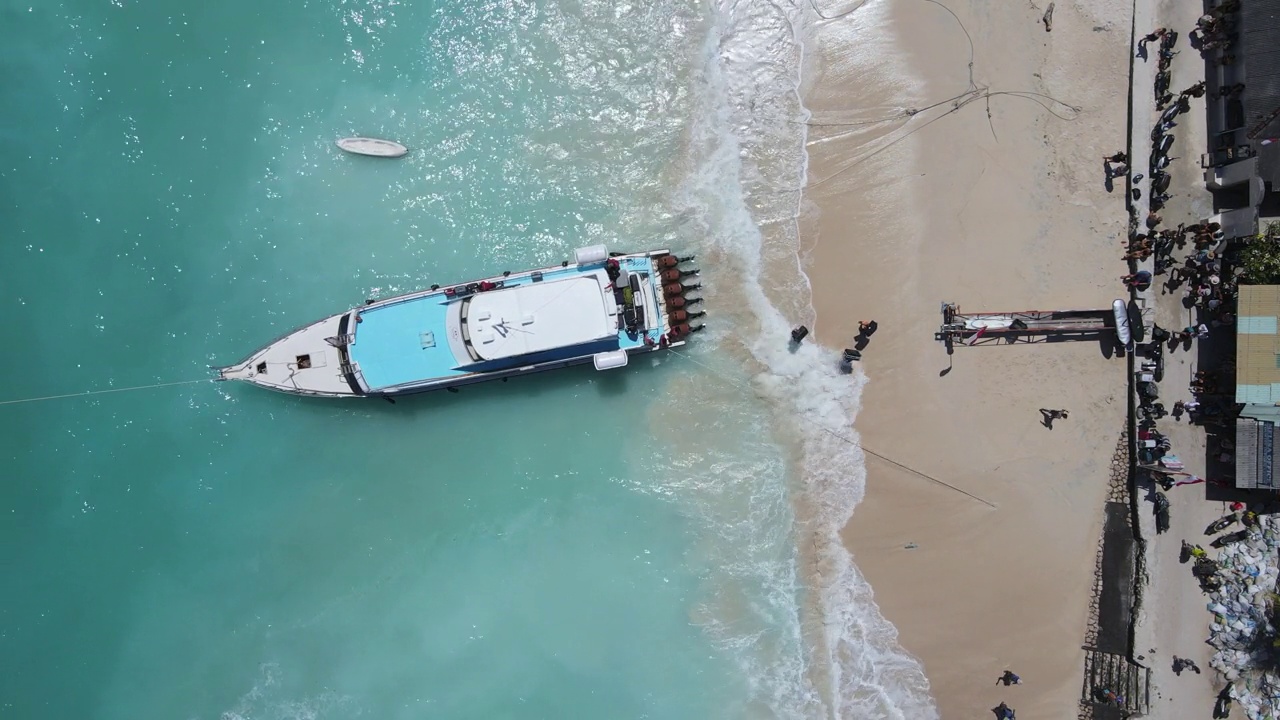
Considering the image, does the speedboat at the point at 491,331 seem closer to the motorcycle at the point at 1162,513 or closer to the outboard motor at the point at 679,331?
the outboard motor at the point at 679,331

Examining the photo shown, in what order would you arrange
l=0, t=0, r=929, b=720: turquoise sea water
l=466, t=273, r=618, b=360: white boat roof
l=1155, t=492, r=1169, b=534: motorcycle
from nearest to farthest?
1. l=466, t=273, r=618, b=360: white boat roof
2. l=1155, t=492, r=1169, b=534: motorcycle
3. l=0, t=0, r=929, b=720: turquoise sea water

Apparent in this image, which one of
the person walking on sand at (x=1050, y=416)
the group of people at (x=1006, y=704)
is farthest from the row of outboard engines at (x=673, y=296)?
the group of people at (x=1006, y=704)

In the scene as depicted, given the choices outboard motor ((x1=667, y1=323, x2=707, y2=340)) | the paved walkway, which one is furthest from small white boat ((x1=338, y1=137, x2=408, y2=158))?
the paved walkway

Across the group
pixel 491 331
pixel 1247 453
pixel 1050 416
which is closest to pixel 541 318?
pixel 491 331

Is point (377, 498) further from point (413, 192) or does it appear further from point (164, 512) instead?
point (413, 192)

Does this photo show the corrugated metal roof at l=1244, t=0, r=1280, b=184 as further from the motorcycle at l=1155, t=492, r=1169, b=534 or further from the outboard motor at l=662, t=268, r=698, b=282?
the outboard motor at l=662, t=268, r=698, b=282

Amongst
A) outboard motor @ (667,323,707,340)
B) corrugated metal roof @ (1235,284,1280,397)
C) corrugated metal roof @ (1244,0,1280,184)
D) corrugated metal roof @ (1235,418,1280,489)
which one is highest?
corrugated metal roof @ (1244,0,1280,184)
